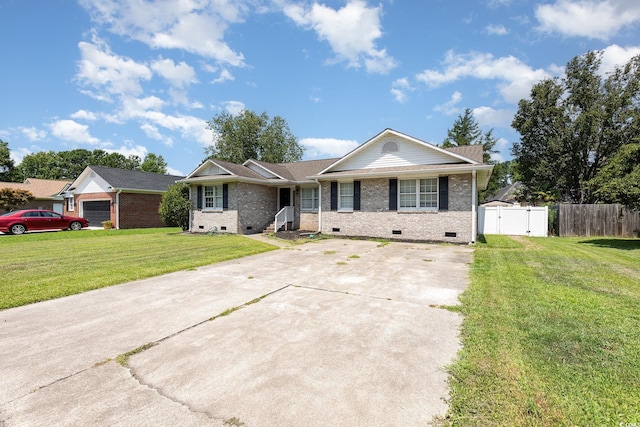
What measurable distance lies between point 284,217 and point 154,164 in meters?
54.3

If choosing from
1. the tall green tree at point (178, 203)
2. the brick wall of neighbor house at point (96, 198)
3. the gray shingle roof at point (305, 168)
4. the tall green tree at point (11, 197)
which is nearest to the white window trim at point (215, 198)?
the tall green tree at point (178, 203)

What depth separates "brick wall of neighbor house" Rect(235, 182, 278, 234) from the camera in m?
16.0

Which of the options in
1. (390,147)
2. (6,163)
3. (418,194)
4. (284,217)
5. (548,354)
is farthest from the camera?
(6,163)

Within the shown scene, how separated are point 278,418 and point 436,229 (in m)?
12.0

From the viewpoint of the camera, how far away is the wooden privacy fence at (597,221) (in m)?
15.1

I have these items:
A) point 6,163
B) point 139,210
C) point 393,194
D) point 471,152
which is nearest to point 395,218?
point 393,194

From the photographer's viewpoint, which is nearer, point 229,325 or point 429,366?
point 429,366

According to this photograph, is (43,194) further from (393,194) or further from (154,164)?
(393,194)

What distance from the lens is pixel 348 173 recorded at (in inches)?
558

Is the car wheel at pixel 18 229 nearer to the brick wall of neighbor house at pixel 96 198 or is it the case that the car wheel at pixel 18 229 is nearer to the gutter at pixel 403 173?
the brick wall of neighbor house at pixel 96 198

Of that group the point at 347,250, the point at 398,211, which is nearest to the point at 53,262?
the point at 347,250

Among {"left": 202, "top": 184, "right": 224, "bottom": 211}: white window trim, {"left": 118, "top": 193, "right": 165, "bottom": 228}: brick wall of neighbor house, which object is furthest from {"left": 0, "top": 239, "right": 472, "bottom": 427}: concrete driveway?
{"left": 118, "top": 193, "right": 165, "bottom": 228}: brick wall of neighbor house

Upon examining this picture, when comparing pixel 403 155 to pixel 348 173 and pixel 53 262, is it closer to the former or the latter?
pixel 348 173

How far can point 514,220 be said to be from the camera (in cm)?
1638
